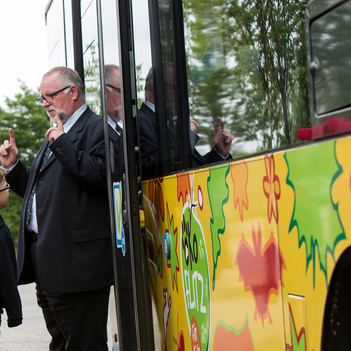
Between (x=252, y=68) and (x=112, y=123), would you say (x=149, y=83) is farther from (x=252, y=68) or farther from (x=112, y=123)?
(x=252, y=68)

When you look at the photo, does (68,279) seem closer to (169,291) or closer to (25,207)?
(25,207)

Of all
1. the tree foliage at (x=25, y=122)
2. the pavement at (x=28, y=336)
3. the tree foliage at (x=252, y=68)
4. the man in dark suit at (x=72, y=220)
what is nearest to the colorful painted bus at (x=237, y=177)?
the tree foliage at (x=252, y=68)

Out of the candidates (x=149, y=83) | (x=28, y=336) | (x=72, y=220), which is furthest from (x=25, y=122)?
(x=149, y=83)

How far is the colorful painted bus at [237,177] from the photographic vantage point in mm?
1306

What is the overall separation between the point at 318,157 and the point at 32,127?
28.9 m

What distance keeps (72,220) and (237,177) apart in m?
1.47

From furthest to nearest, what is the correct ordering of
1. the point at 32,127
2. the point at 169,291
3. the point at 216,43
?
the point at 32,127 → the point at 169,291 → the point at 216,43

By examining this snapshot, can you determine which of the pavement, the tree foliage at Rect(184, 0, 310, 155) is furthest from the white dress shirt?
the pavement

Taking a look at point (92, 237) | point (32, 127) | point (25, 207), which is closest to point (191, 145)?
point (92, 237)

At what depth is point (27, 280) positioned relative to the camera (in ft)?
10.8

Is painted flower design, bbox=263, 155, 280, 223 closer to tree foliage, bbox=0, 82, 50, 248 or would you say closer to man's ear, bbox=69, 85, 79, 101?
man's ear, bbox=69, 85, 79, 101

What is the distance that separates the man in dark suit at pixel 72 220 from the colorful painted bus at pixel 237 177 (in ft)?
0.82

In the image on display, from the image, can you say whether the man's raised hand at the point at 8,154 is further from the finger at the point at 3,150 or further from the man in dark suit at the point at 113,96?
the man in dark suit at the point at 113,96

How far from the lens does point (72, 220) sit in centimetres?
294
